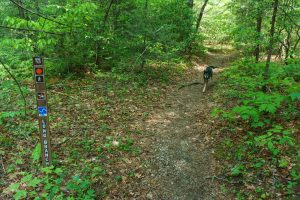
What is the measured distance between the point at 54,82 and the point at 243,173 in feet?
28.5

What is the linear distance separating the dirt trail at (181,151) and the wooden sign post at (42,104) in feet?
7.42

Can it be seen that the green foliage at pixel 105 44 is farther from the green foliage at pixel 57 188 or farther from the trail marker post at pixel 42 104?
the green foliage at pixel 57 188

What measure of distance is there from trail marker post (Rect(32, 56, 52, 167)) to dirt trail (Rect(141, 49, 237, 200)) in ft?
7.41

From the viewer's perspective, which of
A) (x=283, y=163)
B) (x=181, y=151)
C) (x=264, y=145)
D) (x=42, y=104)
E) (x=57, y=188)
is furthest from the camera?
(x=181, y=151)

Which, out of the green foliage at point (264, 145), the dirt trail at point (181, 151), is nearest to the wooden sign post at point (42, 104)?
the dirt trail at point (181, 151)

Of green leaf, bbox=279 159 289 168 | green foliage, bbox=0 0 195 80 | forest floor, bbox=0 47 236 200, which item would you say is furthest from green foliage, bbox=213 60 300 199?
green foliage, bbox=0 0 195 80

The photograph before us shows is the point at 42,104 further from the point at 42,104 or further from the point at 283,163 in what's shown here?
the point at 283,163

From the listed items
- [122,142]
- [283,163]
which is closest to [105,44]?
[122,142]

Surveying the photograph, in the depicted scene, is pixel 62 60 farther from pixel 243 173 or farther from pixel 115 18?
pixel 243 173

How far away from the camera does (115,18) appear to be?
40.2 feet

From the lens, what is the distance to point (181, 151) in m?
6.29

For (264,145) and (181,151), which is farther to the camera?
(181,151)

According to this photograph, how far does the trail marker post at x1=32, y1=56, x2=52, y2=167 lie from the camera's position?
4355 mm

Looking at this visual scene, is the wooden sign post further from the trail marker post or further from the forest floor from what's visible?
the forest floor
